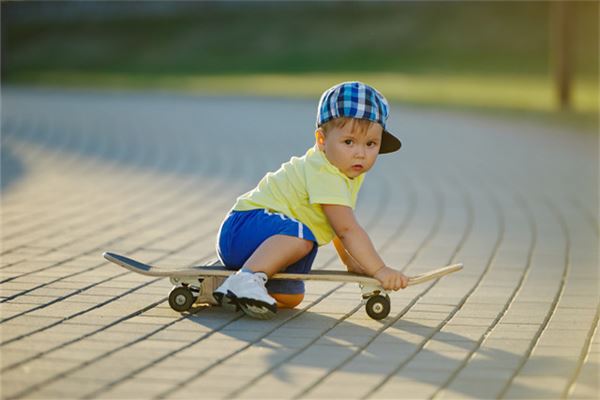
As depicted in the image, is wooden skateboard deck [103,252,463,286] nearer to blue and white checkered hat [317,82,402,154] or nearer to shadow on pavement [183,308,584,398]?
shadow on pavement [183,308,584,398]

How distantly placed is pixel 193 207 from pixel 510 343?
189 inches

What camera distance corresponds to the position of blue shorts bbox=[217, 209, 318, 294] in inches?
240

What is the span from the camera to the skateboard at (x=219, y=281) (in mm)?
6016

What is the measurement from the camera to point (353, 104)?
5.99 metres

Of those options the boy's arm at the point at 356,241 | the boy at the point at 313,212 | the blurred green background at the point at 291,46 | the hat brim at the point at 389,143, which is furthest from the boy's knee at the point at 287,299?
the blurred green background at the point at 291,46

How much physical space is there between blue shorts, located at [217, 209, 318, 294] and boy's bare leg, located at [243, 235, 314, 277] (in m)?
0.04

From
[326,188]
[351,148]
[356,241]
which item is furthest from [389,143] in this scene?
[356,241]

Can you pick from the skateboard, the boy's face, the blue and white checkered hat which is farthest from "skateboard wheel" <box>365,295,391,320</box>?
the blue and white checkered hat

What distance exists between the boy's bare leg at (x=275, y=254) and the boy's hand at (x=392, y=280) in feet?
1.33

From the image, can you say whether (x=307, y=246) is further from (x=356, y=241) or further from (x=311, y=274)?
Result: (x=356, y=241)

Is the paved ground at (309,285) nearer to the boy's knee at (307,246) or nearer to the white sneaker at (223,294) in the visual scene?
the white sneaker at (223,294)

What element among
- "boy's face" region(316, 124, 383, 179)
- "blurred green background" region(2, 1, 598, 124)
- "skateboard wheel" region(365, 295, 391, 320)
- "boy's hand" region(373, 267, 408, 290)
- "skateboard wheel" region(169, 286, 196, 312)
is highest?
"blurred green background" region(2, 1, 598, 124)

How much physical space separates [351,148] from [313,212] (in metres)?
0.39

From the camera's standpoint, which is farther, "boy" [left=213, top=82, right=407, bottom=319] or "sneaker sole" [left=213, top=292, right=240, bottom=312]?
"boy" [left=213, top=82, right=407, bottom=319]
